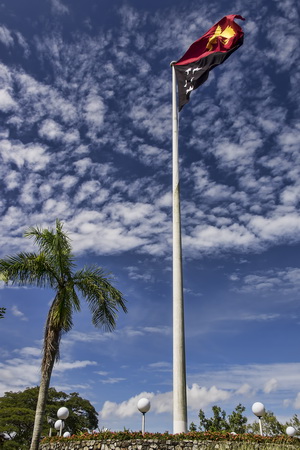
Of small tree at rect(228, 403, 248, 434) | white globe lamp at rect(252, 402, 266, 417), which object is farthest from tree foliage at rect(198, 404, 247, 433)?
white globe lamp at rect(252, 402, 266, 417)

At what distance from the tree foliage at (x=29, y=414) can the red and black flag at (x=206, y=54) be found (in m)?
25.6

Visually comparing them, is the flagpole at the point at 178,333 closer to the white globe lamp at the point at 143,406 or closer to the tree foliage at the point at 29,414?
the white globe lamp at the point at 143,406

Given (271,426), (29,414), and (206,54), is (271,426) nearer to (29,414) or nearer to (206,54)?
(29,414)

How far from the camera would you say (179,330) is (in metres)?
10.4

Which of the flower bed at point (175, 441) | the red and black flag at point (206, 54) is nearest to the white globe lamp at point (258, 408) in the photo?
the flower bed at point (175, 441)

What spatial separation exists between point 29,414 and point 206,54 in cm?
2890

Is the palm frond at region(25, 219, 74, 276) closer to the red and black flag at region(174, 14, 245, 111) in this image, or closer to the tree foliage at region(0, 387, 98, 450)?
the red and black flag at region(174, 14, 245, 111)

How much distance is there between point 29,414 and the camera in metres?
31.0

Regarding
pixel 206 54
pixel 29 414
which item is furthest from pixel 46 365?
pixel 29 414

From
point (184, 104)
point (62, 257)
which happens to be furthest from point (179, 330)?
point (184, 104)

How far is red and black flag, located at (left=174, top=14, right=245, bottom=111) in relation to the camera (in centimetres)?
1402

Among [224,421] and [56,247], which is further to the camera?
[224,421]

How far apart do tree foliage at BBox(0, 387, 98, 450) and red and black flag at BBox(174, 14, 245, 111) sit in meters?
25.6

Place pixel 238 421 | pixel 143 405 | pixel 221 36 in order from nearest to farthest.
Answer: pixel 143 405
pixel 221 36
pixel 238 421
